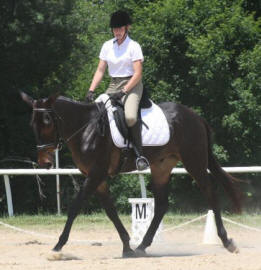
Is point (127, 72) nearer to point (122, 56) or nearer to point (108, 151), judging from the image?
point (122, 56)

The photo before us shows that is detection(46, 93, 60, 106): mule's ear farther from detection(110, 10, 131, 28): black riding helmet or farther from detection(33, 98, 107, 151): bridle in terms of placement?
detection(110, 10, 131, 28): black riding helmet

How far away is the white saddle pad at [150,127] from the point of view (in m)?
8.08

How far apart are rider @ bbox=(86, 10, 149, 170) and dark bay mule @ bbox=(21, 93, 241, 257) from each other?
0.81ft

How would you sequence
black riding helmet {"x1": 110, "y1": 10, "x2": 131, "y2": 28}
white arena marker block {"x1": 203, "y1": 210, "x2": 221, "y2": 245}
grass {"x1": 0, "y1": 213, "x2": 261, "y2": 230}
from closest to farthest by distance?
black riding helmet {"x1": 110, "y1": 10, "x2": 131, "y2": 28} → white arena marker block {"x1": 203, "y1": 210, "x2": 221, "y2": 245} → grass {"x1": 0, "y1": 213, "x2": 261, "y2": 230}

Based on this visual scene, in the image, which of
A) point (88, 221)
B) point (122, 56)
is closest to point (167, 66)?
point (88, 221)

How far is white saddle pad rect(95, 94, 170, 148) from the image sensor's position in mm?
8078

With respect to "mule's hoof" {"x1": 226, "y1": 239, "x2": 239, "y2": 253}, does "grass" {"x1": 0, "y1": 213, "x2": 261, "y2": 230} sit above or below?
below

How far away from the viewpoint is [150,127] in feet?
27.3

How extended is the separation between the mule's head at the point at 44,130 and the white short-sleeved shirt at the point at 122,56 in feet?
2.79

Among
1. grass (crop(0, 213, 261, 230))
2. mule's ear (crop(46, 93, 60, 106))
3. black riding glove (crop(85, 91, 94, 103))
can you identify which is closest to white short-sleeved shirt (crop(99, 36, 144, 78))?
black riding glove (crop(85, 91, 94, 103))

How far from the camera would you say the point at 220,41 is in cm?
1461

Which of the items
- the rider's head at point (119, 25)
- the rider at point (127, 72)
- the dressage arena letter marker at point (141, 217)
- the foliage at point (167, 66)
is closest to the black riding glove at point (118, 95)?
the rider at point (127, 72)

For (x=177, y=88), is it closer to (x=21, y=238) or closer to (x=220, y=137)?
(x=220, y=137)

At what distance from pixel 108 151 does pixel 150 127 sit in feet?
2.15
